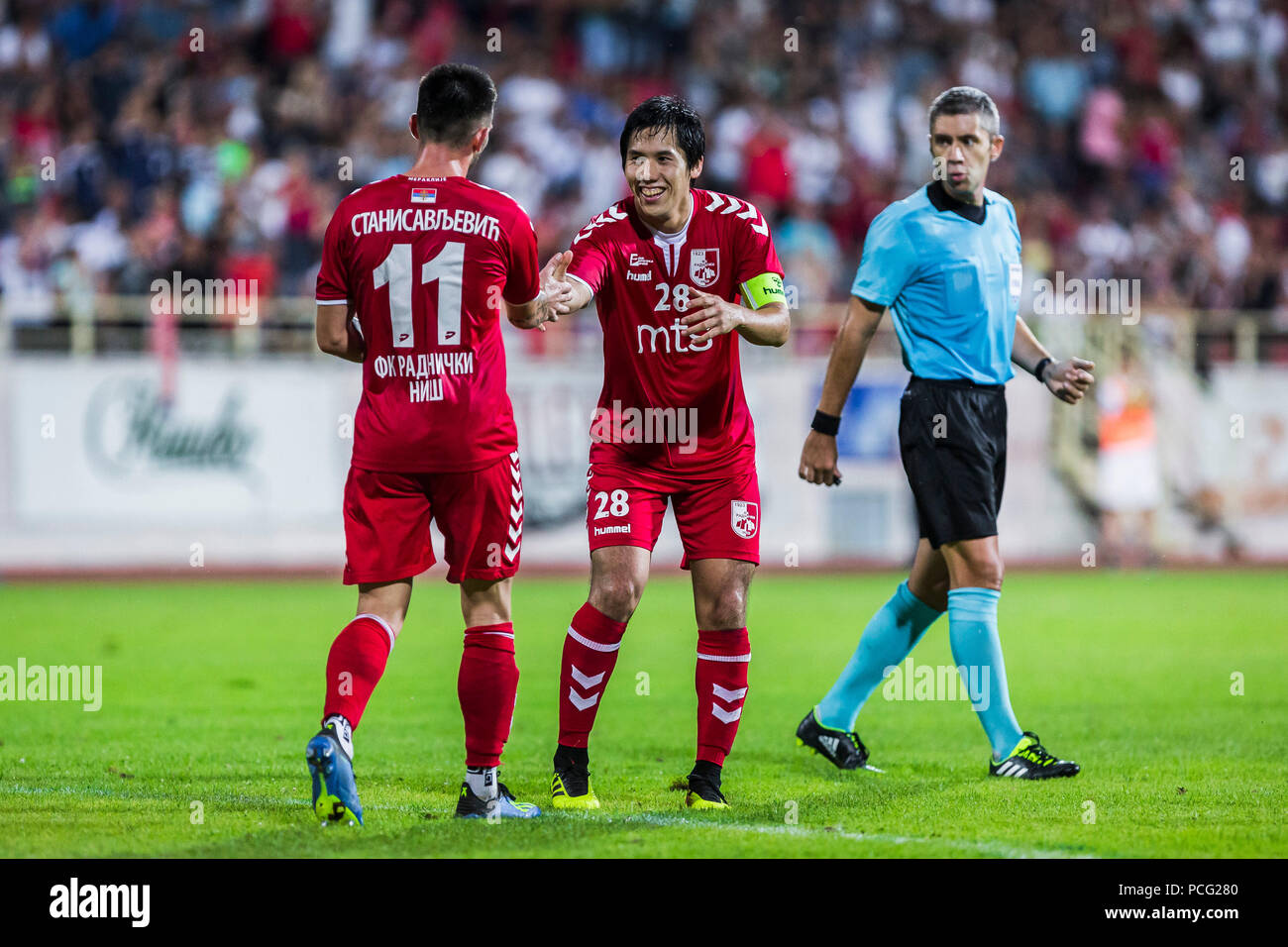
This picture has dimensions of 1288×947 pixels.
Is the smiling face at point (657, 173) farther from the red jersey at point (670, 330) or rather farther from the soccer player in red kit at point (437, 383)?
the soccer player in red kit at point (437, 383)

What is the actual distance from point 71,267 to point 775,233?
816 cm

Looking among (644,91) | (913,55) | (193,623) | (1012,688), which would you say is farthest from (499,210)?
(913,55)

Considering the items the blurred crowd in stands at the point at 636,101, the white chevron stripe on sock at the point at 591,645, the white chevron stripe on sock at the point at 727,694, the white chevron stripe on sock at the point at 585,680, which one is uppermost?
the blurred crowd in stands at the point at 636,101

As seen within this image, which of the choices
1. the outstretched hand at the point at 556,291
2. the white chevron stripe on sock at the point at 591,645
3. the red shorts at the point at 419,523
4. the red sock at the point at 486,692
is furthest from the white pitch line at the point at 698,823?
the outstretched hand at the point at 556,291

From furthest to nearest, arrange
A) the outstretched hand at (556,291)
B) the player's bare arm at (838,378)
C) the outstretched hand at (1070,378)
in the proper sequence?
the outstretched hand at (1070,378), the player's bare arm at (838,378), the outstretched hand at (556,291)

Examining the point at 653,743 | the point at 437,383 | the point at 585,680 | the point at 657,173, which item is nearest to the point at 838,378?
the point at 657,173

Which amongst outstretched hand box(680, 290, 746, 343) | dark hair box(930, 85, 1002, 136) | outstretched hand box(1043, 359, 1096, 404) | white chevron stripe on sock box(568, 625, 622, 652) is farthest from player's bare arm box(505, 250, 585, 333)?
outstretched hand box(1043, 359, 1096, 404)

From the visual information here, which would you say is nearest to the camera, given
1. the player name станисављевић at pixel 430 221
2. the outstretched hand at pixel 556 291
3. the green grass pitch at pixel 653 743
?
the green grass pitch at pixel 653 743

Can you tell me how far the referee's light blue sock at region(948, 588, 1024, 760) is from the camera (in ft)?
21.3

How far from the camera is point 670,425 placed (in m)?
6.07

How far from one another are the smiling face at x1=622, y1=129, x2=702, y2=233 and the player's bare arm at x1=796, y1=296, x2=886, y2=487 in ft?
3.03

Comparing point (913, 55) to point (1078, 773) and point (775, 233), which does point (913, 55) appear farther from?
point (1078, 773)

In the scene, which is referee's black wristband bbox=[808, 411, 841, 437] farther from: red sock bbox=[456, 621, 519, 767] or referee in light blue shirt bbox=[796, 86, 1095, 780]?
red sock bbox=[456, 621, 519, 767]

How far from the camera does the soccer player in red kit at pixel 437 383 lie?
5.40 m
